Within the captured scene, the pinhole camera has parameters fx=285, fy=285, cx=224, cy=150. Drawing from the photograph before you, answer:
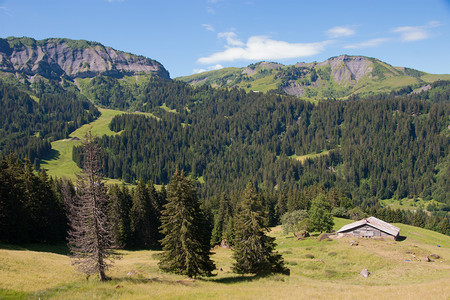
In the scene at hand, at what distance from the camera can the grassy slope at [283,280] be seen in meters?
23.7

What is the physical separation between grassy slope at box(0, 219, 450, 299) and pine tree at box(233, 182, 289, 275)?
199 cm

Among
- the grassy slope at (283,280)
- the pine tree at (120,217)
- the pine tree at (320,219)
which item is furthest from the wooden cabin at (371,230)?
the pine tree at (120,217)

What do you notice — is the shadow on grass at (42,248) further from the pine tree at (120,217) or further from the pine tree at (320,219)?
the pine tree at (320,219)

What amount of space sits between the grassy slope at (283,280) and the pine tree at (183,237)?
61.5 inches

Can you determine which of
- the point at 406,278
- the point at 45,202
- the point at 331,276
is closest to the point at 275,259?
the point at 331,276

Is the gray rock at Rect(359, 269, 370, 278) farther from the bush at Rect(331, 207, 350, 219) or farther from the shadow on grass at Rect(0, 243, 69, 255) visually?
the bush at Rect(331, 207, 350, 219)

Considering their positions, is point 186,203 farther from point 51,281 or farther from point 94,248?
point 51,281

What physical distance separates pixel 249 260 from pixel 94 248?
18.0 metres

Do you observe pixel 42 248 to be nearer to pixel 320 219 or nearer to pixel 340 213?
pixel 320 219

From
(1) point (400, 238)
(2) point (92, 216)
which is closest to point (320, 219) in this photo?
(1) point (400, 238)

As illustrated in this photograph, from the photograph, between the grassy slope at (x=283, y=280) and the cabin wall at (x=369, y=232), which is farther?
the cabin wall at (x=369, y=232)

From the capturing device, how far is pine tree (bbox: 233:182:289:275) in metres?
34.8

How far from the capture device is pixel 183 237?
3238cm

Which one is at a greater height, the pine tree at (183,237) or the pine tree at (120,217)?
the pine tree at (183,237)
